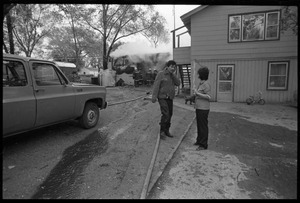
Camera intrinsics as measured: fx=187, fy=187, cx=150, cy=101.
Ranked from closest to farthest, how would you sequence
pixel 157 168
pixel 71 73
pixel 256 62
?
pixel 157 168, pixel 256 62, pixel 71 73

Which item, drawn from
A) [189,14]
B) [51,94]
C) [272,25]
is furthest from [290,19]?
[51,94]

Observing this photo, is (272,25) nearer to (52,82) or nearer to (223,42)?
(223,42)

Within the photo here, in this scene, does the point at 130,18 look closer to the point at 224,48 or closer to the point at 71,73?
the point at 71,73

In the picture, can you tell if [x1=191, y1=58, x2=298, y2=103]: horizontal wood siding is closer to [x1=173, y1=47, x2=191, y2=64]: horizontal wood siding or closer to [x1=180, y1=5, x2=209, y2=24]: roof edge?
[x1=173, y1=47, x2=191, y2=64]: horizontal wood siding

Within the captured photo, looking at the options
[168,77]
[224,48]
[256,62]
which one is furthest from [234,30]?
[168,77]

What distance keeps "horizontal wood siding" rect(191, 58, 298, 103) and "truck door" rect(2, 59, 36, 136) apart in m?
9.68

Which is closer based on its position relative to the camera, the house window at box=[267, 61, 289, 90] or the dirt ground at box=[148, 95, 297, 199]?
the dirt ground at box=[148, 95, 297, 199]

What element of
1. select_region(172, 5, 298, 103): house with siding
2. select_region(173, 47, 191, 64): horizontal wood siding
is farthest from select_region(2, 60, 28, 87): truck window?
select_region(173, 47, 191, 64): horizontal wood siding

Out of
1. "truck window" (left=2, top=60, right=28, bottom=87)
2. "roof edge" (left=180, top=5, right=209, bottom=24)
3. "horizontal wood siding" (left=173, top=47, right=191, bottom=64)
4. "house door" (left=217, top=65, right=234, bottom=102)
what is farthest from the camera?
"horizontal wood siding" (left=173, top=47, right=191, bottom=64)

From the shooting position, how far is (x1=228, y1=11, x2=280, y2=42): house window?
10078 millimetres

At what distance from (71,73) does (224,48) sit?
46.5 feet

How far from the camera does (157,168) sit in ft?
11.1
